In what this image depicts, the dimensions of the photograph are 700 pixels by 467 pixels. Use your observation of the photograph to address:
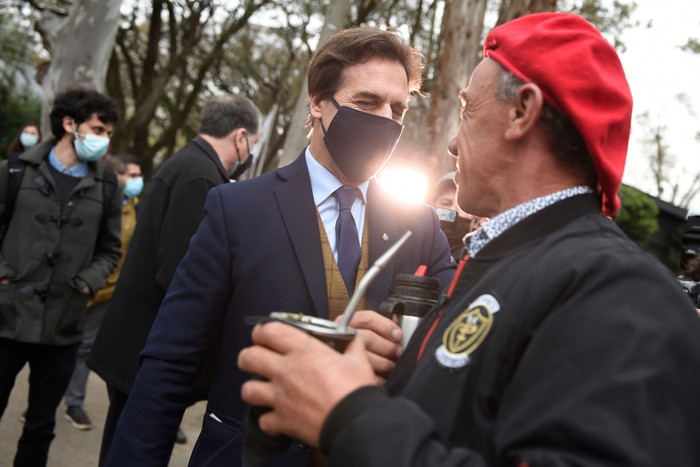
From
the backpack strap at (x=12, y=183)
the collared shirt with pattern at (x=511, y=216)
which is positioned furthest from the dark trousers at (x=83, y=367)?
the collared shirt with pattern at (x=511, y=216)

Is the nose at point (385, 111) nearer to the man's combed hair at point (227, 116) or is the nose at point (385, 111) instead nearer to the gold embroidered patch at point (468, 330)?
the gold embroidered patch at point (468, 330)

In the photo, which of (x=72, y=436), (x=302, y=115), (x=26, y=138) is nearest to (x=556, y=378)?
(x=72, y=436)

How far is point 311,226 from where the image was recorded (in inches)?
85.0

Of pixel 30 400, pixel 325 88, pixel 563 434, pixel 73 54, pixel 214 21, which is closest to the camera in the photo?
pixel 563 434

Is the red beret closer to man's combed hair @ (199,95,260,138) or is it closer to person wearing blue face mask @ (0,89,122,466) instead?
man's combed hair @ (199,95,260,138)

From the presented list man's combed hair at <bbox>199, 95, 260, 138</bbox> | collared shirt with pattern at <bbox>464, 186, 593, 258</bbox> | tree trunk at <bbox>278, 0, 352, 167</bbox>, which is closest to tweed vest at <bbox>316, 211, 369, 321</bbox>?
collared shirt with pattern at <bbox>464, 186, 593, 258</bbox>

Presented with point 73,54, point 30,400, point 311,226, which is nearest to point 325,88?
point 311,226

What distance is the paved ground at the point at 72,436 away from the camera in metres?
5.02

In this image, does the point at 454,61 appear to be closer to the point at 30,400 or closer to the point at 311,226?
the point at 30,400

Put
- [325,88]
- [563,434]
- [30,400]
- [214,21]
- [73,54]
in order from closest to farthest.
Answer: [563,434], [325,88], [30,400], [73,54], [214,21]

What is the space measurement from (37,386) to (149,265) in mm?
1182

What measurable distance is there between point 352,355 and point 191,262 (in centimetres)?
100

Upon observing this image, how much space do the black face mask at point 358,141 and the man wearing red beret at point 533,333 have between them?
31.8 inches

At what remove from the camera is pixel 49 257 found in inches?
162
